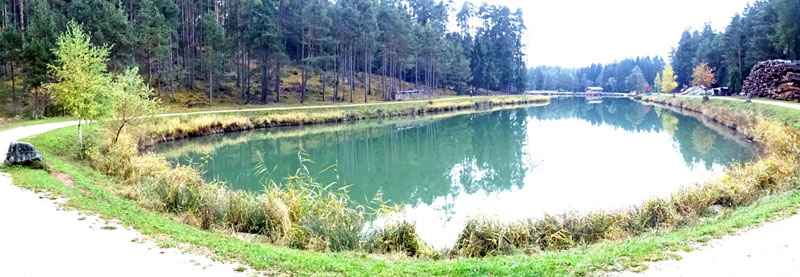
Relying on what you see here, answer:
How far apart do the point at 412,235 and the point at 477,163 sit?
14286mm

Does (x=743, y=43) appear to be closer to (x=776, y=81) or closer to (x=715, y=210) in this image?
(x=776, y=81)

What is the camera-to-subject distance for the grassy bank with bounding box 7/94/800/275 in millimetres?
6480

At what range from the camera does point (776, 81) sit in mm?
36906

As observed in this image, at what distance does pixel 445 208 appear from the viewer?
14.3 metres

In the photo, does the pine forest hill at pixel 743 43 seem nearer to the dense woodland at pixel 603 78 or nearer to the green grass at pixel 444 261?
the dense woodland at pixel 603 78

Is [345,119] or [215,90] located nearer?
[345,119]

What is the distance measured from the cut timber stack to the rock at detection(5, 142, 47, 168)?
43.2 m

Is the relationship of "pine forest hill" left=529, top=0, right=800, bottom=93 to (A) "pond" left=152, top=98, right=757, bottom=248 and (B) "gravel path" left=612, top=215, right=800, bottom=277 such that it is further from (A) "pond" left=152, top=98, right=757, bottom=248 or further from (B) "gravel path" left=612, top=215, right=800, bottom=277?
(B) "gravel path" left=612, top=215, right=800, bottom=277

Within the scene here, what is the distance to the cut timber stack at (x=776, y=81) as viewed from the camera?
33938mm

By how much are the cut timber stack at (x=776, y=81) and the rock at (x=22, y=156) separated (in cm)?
4325

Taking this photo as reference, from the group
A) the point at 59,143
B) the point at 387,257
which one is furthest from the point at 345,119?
the point at 387,257

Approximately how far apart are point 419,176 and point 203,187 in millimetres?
9282

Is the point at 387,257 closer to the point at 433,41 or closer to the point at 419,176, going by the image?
the point at 419,176

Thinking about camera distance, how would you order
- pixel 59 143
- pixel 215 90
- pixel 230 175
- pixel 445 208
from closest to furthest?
pixel 445 208 < pixel 59 143 < pixel 230 175 < pixel 215 90
